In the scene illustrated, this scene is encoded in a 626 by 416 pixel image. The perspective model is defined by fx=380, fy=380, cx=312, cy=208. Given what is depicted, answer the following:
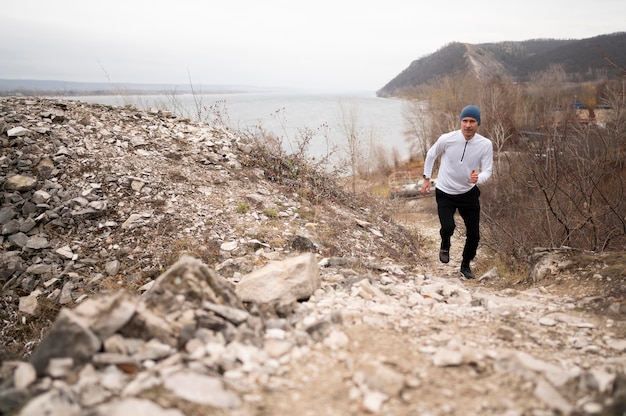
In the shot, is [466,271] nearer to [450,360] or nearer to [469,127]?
[469,127]

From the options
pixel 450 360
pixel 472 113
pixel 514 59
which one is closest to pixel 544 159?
pixel 472 113

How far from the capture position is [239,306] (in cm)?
251

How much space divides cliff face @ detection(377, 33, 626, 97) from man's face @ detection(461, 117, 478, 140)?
6435cm

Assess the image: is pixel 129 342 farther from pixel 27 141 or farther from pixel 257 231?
pixel 27 141

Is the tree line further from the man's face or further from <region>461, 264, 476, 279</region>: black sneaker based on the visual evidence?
the man's face

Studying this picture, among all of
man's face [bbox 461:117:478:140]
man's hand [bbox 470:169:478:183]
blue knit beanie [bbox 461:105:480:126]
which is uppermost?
blue knit beanie [bbox 461:105:480:126]

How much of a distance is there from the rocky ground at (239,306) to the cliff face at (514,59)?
63.9 metres

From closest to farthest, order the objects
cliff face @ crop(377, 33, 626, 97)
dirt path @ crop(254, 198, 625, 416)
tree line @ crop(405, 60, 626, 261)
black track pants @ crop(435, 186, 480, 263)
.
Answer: dirt path @ crop(254, 198, 625, 416) < black track pants @ crop(435, 186, 480, 263) < tree line @ crop(405, 60, 626, 261) < cliff face @ crop(377, 33, 626, 97)

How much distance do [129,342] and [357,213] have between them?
18.3 ft

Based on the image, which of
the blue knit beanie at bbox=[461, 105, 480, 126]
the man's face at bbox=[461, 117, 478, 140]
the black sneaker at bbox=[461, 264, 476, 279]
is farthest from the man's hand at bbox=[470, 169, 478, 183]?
the black sneaker at bbox=[461, 264, 476, 279]

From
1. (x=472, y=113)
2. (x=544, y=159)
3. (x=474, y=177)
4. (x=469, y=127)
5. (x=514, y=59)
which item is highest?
(x=514, y=59)

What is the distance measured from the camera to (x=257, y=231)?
4.98 m

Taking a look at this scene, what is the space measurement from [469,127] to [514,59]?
116310mm

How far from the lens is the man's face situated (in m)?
4.12
